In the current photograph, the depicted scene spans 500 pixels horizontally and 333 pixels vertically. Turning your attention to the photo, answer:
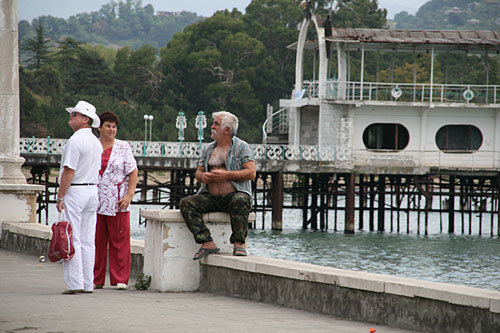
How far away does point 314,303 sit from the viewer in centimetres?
834

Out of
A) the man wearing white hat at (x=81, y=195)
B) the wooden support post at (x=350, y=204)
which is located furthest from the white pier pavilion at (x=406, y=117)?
the man wearing white hat at (x=81, y=195)

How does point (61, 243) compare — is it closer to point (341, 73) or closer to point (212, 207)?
point (212, 207)

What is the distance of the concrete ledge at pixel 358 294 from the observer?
7070 mm

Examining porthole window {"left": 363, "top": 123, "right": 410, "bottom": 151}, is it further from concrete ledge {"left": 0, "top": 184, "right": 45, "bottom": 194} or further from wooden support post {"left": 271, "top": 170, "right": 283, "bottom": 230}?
concrete ledge {"left": 0, "top": 184, "right": 45, "bottom": 194}

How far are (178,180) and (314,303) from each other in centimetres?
3060

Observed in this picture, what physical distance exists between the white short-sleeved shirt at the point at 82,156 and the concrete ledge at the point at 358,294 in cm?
150

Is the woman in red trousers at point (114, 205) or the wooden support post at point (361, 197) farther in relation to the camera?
the wooden support post at point (361, 197)

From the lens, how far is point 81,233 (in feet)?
30.6

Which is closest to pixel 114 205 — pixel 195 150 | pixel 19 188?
pixel 19 188

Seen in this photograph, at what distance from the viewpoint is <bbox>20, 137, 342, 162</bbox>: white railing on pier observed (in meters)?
37.4

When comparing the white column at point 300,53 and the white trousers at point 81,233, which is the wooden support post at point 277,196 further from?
the white trousers at point 81,233

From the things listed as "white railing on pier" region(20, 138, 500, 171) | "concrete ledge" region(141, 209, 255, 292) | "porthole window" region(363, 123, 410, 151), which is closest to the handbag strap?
"concrete ledge" region(141, 209, 255, 292)

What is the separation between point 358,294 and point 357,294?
0.5 inches

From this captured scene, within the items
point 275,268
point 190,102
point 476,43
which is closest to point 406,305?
point 275,268
